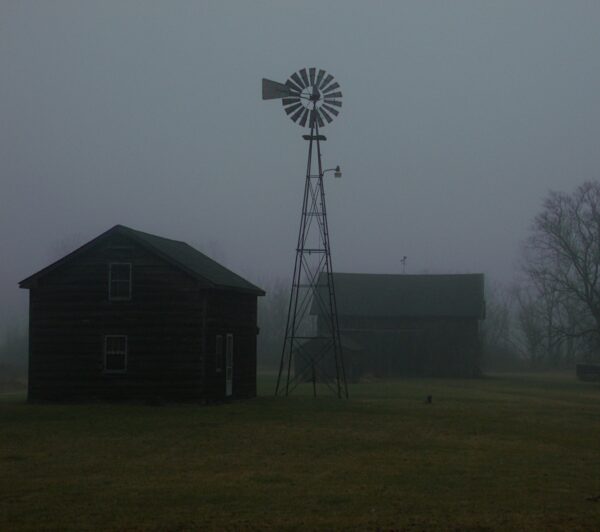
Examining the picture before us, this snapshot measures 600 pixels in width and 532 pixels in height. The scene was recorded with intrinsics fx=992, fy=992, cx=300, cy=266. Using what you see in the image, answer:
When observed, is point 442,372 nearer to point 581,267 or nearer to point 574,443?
point 581,267

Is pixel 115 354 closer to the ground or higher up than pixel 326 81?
closer to the ground

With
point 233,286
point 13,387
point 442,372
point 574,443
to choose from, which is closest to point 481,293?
point 442,372

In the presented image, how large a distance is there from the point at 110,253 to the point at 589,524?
24.4 m

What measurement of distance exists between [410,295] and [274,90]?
127 feet

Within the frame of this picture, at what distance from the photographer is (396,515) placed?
551 inches

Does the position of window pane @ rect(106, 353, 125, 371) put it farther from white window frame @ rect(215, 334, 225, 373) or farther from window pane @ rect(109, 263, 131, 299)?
white window frame @ rect(215, 334, 225, 373)

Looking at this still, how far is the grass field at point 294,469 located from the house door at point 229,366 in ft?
11.2

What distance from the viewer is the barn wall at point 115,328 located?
112 feet

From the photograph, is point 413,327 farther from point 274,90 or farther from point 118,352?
point 118,352

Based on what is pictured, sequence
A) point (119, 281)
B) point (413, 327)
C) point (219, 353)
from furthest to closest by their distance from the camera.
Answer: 1. point (413, 327)
2. point (219, 353)
3. point (119, 281)

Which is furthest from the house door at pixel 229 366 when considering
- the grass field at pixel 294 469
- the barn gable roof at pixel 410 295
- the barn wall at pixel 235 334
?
the barn gable roof at pixel 410 295

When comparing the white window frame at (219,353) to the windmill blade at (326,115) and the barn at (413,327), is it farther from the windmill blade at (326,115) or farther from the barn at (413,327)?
the barn at (413,327)

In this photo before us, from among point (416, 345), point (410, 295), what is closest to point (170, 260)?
point (416, 345)

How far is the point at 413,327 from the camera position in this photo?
74500mm
